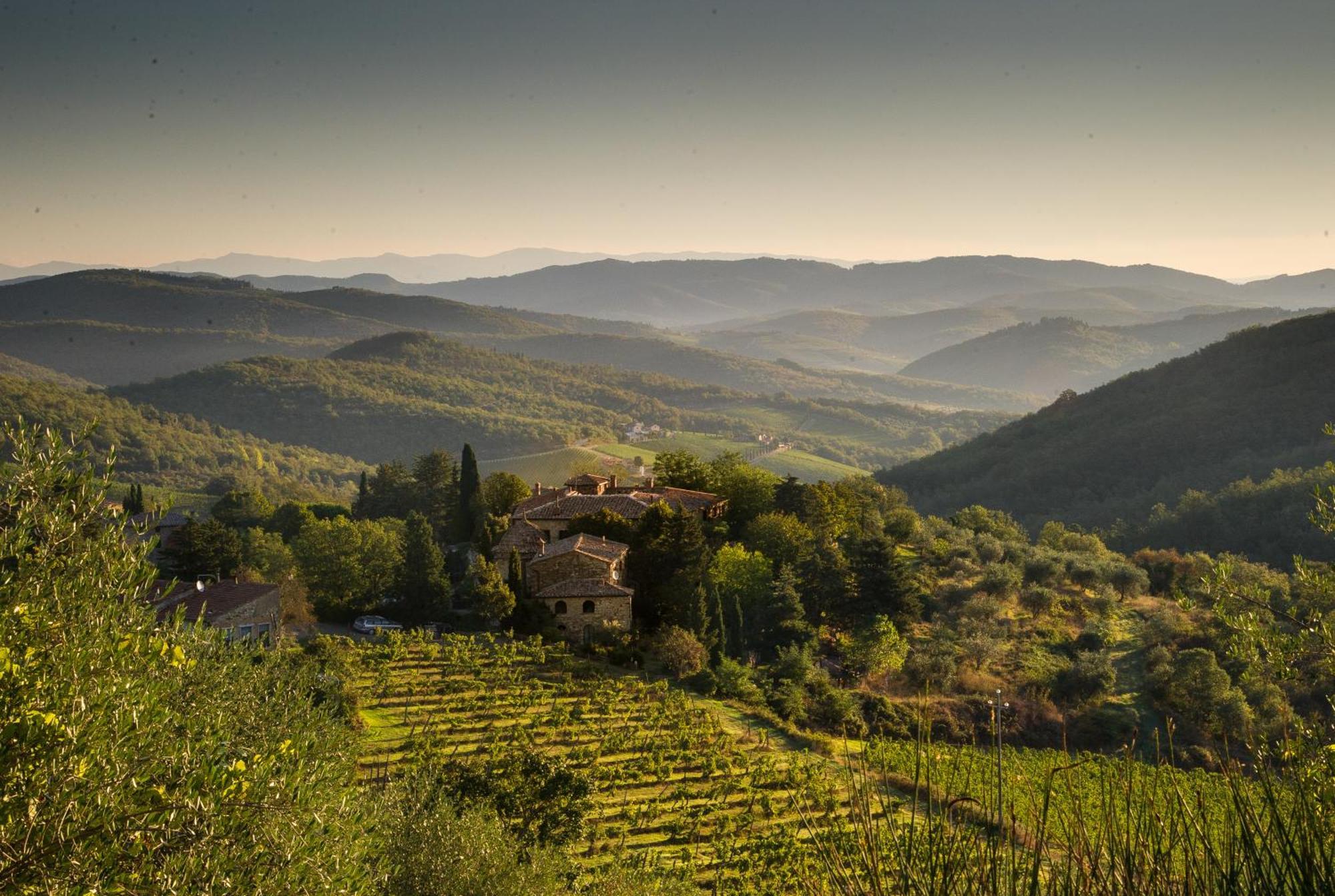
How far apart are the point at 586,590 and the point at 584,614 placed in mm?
954

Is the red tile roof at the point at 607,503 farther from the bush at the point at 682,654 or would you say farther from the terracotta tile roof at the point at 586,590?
the bush at the point at 682,654

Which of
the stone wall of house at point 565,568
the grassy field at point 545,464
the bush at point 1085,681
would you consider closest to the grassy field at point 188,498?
the grassy field at point 545,464

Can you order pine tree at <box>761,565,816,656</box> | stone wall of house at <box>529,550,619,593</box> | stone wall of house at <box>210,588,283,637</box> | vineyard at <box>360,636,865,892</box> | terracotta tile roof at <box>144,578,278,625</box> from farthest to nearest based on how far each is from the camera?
pine tree at <box>761,565,816,656</box> < stone wall of house at <box>529,550,619,593</box> < terracotta tile roof at <box>144,578,278,625</box> < stone wall of house at <box>210,588,283,637</box> < vineyard at <box>360,636,865,892</box>

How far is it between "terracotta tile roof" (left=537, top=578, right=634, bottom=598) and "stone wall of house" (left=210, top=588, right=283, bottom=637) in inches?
369

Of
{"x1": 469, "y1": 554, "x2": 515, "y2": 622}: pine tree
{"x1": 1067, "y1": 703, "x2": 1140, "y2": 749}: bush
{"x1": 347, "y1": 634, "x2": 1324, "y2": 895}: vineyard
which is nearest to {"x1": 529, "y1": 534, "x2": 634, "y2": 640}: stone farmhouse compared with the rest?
{"x1": 469, "y1": 554, "x2": 515, "y2": 622}: pine tree

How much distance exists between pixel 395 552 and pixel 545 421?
15340cm

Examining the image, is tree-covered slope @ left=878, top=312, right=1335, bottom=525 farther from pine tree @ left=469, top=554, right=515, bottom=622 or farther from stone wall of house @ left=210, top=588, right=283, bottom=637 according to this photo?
stone wall of house @ left=210, top=588, right=283, bottom=637

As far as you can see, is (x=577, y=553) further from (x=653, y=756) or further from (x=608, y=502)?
(x=653, y=756)

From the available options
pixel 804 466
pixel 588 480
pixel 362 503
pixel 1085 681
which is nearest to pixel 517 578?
pixel 588 480

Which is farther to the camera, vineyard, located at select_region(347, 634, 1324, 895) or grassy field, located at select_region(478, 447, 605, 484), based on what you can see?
grassy field, located at select_region(478, 447, 605, 484)

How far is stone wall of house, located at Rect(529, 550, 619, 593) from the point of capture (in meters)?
36.1

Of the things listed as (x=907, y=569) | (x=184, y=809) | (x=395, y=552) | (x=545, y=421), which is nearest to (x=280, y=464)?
(x=545, y=421)

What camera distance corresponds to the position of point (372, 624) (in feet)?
124

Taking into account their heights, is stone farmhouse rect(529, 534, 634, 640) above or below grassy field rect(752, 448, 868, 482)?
above
